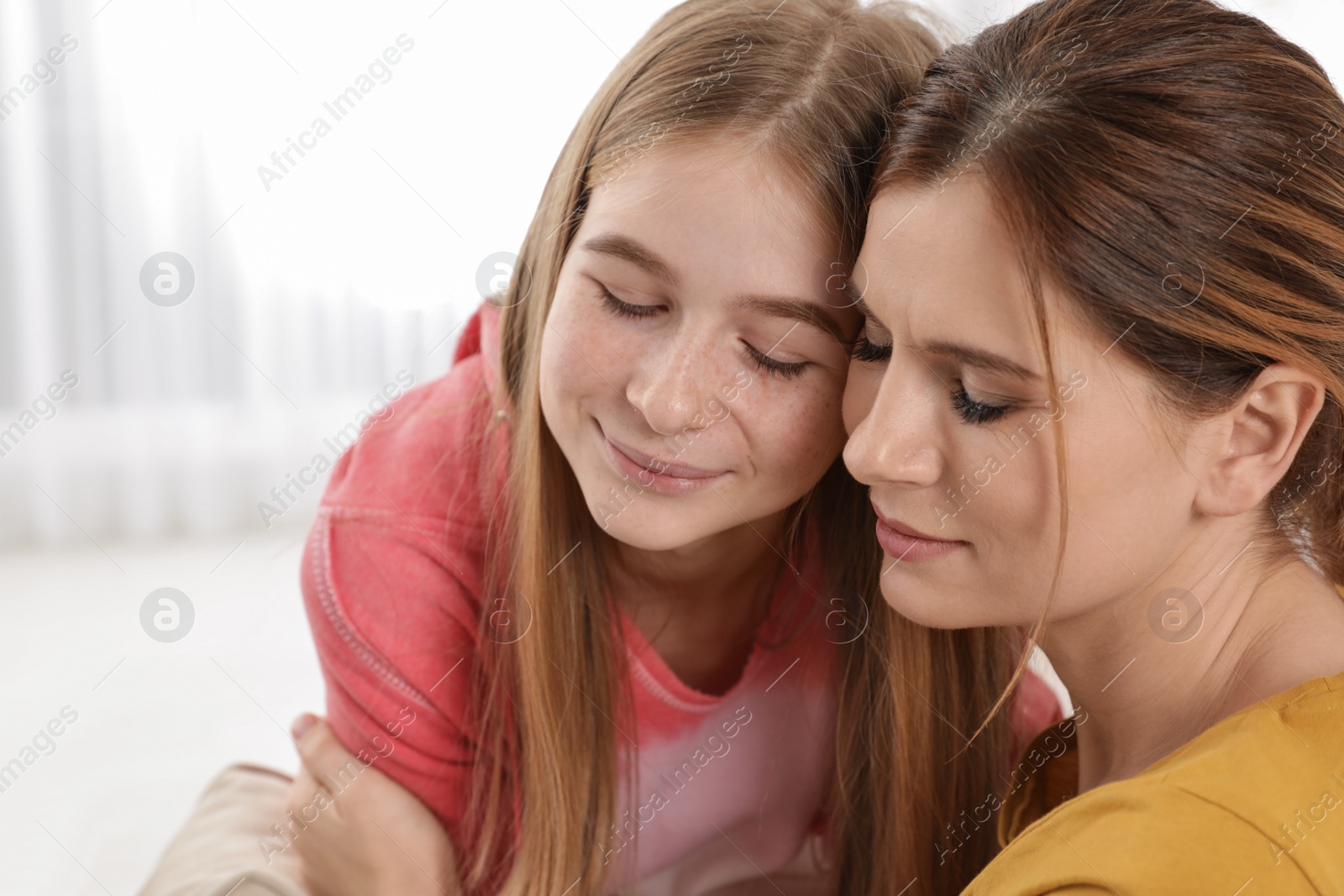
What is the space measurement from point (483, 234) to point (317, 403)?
2.20ft

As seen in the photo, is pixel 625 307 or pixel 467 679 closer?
pixel 625 307

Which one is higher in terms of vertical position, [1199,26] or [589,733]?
[1199,26]

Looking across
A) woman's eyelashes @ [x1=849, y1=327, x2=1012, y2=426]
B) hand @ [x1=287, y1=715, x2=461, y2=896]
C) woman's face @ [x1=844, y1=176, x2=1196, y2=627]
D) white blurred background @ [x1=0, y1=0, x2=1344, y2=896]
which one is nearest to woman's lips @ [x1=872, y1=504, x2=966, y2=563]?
woman's face @ [x1=844, y1=176, x2=1196, y2=627]

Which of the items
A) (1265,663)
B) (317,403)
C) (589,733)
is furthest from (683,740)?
(317,403)

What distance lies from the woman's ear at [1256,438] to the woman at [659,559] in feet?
0.98

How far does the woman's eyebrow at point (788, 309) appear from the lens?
0.96 m

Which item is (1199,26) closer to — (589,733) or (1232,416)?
(1232,416)

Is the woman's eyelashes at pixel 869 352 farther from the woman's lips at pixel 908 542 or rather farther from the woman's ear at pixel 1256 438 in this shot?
the woman's ear at pixel 1256 438

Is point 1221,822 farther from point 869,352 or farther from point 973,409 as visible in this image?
point 869,352

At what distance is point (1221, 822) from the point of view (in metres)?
0.72

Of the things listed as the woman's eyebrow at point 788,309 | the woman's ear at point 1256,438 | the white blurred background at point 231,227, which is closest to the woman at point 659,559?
the woman's eyebrow at point 788,309

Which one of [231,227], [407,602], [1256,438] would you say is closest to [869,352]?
[1256,438]

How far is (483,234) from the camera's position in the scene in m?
2.93

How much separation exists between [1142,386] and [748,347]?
322mm
